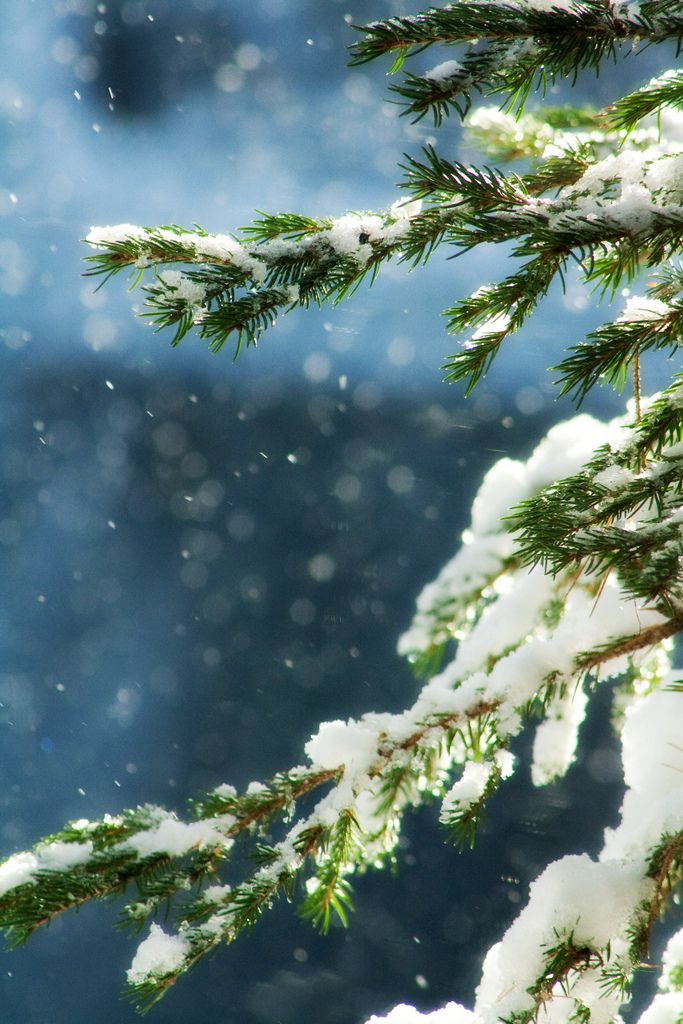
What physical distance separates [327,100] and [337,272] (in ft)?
30.5

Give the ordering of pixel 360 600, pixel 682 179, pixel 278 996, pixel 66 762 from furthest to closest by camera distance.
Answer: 1. pixel 360 600
2. pixel 66 762
3. pixel 278 996
4. pixel 682 179

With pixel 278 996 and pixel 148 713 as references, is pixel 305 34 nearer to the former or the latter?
pixel 148 713

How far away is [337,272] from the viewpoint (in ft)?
1.55

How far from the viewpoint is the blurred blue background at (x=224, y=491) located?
7195 mm

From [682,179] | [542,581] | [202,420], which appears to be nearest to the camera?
[682,179]

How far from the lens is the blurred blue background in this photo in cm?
720

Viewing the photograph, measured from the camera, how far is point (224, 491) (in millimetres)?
9078

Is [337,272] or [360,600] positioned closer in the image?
[337,272]

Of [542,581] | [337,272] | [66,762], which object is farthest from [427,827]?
[337,272]

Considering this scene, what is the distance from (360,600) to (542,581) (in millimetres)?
7676

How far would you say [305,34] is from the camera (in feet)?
24.5

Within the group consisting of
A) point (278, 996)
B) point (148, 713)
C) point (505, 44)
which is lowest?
point (505, 44)

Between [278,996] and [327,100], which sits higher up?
[327,100]

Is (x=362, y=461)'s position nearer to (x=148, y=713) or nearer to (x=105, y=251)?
(x=148, y=713)
